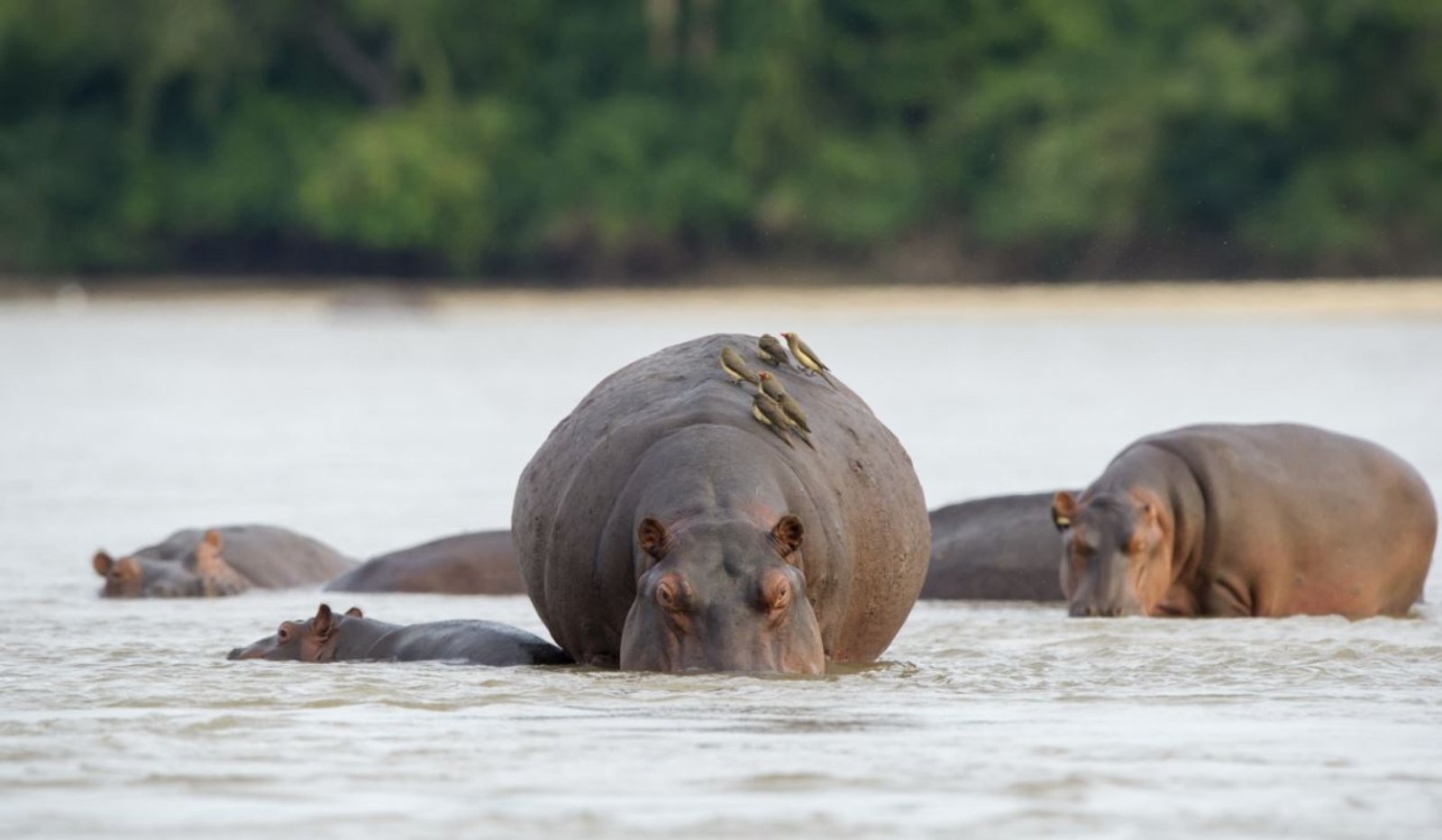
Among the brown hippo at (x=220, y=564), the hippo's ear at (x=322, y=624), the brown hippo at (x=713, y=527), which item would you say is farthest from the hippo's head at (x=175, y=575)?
the brown hippo at (x=713, y=527)

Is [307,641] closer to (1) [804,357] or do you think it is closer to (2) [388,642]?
(2) [388,642]

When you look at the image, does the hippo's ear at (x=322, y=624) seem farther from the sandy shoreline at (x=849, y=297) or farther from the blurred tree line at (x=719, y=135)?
the blurred tree line at (x=719, y=135)

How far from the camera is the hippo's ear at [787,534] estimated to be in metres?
6.69

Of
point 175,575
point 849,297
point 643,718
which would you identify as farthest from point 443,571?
point 849,297

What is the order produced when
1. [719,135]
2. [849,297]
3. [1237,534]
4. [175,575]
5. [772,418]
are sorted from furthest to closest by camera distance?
[719,135]
[849,297]
[175,575]
[1237,534]
[772,418]

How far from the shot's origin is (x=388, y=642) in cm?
782

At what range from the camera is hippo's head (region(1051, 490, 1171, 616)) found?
9109 mm

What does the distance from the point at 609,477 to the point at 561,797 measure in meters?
1.91

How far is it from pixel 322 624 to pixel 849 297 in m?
40.4

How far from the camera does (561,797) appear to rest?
548 centimetres

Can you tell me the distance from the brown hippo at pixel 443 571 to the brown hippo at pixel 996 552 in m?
1.55

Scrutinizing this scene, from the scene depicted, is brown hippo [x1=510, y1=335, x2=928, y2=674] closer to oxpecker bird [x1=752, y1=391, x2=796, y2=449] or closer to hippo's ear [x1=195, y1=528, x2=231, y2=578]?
oxpecker bird [x1=752, y1=391, x2=796, y2=449]

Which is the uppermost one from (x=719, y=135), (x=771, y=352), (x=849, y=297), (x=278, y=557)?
(x=719, y=135)

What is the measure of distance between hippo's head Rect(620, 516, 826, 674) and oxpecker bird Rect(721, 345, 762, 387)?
3.18 feet
